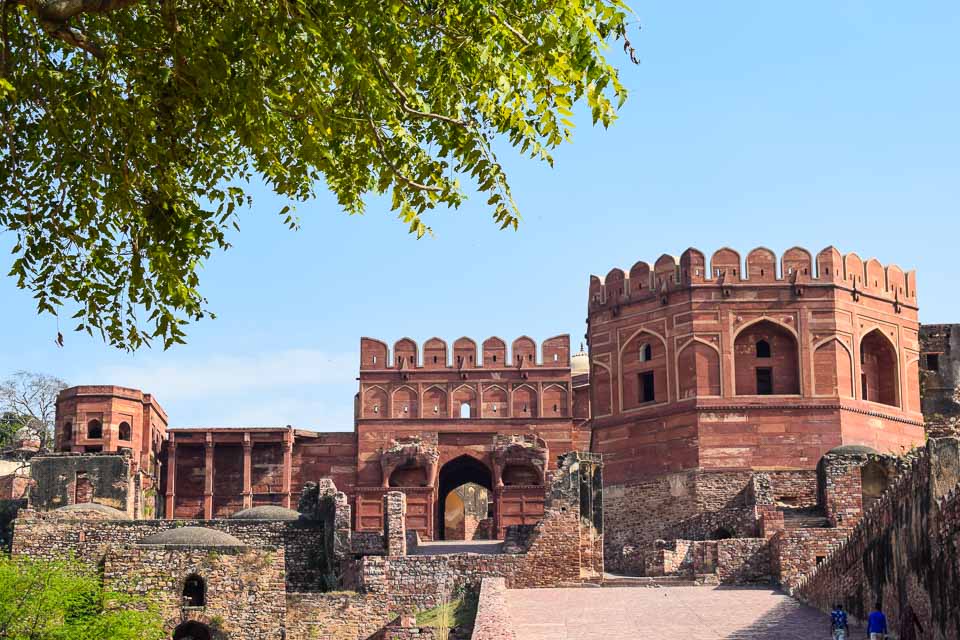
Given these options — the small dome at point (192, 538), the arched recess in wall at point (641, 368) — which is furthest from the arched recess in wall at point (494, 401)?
the small dome at point (192, 538)

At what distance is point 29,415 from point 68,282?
141 ft

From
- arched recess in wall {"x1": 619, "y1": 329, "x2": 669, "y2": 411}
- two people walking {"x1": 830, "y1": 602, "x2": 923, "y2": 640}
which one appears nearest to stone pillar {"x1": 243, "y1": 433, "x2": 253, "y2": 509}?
arched recess in wall {"x1": 619, "y1": 329, "x2": 669, "y2": 411}

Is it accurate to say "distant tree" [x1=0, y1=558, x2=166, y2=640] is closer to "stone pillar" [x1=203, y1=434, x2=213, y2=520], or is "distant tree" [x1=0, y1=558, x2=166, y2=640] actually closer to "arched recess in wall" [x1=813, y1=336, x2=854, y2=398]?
"stone pillar" [x1=203, y1=434, x2=213, y2=520]

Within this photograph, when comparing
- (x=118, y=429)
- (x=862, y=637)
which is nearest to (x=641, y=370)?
(x=118, y=429)

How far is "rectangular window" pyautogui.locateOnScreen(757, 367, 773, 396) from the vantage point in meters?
32.7

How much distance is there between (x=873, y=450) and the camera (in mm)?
30156

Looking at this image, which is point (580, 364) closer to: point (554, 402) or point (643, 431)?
point (554, 402)

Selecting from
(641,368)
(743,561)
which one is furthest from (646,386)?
(743,561)

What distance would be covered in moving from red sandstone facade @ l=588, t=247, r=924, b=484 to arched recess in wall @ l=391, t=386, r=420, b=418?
6386mm

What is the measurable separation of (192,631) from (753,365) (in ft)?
46.2

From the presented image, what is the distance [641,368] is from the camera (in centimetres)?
3362

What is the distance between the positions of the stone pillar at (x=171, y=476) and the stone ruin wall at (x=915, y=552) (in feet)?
82.5

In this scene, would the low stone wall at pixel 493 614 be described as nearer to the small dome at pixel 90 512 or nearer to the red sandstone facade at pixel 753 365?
the red sandstone facade at pixel 753 365

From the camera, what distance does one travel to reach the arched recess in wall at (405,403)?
128ft
